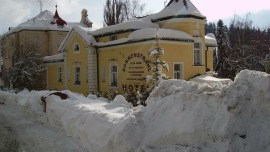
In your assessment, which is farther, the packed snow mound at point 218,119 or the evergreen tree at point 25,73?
the evergreen tree at point 25,73

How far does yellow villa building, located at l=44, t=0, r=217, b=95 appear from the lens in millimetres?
21219

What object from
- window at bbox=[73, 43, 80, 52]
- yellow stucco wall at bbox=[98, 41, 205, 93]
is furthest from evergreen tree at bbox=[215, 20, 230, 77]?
window at bbox=[73, 43, 80, 52]

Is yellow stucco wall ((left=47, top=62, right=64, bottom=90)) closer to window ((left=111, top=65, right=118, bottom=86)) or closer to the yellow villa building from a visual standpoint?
the yellow villa building

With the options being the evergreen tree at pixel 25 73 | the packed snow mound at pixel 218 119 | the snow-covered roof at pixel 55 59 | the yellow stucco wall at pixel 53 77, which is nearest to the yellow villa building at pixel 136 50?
the snow-covered roof at pixel 55 59

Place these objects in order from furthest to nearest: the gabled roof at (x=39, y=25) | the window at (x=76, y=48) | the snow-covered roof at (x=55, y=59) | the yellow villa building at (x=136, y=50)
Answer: the gabled roof at (x=39, y=25) → the snow-covered roof at (x=55, y=59) → the window at (x=76, y=48) → the yellow villa building at (x=136, y=50)

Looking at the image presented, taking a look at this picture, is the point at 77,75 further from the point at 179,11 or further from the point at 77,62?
the point at 179,11

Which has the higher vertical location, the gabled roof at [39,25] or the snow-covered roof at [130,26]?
the gabled roof at [39,25]

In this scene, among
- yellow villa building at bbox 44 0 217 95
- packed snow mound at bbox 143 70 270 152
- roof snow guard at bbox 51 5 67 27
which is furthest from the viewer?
roof snow guard at bbox 51 5 67 27

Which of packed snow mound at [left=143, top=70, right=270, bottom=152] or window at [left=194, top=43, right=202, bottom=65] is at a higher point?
window at [left=194, top=43, right=202, bottom=65]

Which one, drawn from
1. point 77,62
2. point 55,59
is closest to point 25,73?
point 55,59

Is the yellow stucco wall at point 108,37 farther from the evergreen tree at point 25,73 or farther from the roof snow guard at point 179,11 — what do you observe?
the evergreen tree at point 25,73

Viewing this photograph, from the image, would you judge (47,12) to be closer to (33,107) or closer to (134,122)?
(33,107)

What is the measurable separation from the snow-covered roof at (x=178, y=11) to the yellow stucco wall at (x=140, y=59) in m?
2.36

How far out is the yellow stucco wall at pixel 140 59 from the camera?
21.1 m
